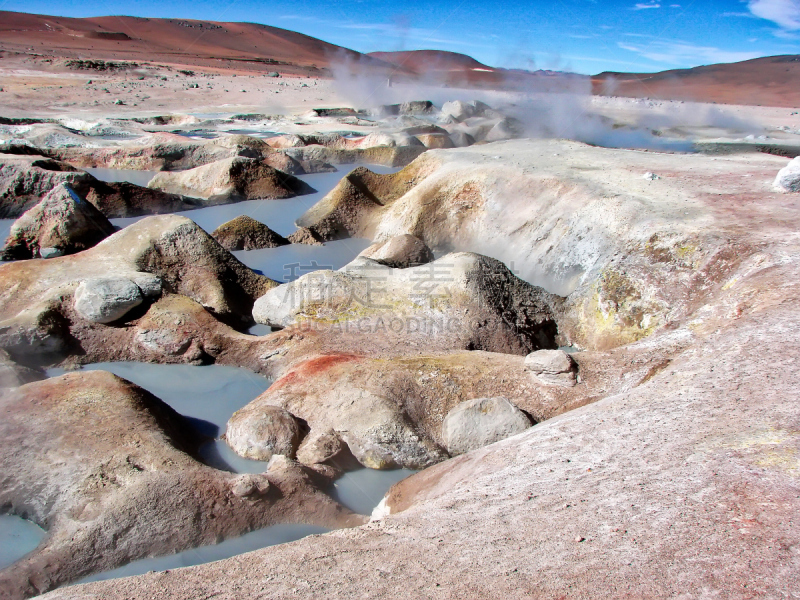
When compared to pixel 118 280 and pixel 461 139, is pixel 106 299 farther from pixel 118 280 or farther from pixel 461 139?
pixel 461 139

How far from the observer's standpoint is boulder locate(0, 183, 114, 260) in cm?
761

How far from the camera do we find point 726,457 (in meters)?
2.41

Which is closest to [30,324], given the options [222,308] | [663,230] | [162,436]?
[222,308]

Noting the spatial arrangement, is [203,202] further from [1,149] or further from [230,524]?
[230,524]

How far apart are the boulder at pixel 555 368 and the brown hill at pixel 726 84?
30969 mm

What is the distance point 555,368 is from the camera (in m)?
4.18

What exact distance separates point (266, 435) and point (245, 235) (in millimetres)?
5243

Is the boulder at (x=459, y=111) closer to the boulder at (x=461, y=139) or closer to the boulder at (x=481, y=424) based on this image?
the boulder at (x=461, y=139)

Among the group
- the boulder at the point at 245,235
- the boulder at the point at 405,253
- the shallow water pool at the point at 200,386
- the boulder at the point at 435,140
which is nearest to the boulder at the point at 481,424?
the shallow water pool at the point at 200,386

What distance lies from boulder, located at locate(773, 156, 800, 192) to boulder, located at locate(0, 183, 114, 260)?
8.42 metres

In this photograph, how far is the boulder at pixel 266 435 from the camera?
12.9 feet

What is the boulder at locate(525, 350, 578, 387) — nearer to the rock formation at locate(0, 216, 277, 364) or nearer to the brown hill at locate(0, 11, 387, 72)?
the rock formation at locate(0, 216, 277, 364)

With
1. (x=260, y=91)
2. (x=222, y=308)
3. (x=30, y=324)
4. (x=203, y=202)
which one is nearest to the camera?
(x=30, y=324)

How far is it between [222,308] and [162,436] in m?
2.59
